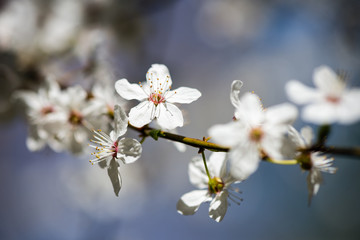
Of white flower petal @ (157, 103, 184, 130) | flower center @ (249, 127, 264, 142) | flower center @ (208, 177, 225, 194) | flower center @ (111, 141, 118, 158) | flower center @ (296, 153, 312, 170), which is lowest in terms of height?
flower center @ (208, 177, 225, 194)

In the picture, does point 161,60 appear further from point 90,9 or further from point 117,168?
point 117,168

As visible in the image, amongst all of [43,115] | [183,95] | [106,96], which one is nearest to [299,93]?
[183,95]

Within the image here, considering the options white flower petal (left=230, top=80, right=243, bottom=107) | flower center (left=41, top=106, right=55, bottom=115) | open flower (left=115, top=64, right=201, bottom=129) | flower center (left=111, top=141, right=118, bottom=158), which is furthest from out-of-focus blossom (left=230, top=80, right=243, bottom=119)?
flower center (left=41, top=106, right=55, bottom=115)

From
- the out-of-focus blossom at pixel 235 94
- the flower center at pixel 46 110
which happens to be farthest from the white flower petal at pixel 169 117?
the flower center at pixel 46 110

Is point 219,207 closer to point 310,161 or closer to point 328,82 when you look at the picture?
point 310,161

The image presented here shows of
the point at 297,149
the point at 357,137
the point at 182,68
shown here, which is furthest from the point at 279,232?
the point at 297,149

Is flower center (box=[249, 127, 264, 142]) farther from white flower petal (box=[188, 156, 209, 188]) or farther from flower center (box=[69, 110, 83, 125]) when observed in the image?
flower center (box=[69, 110, 83, 125])
